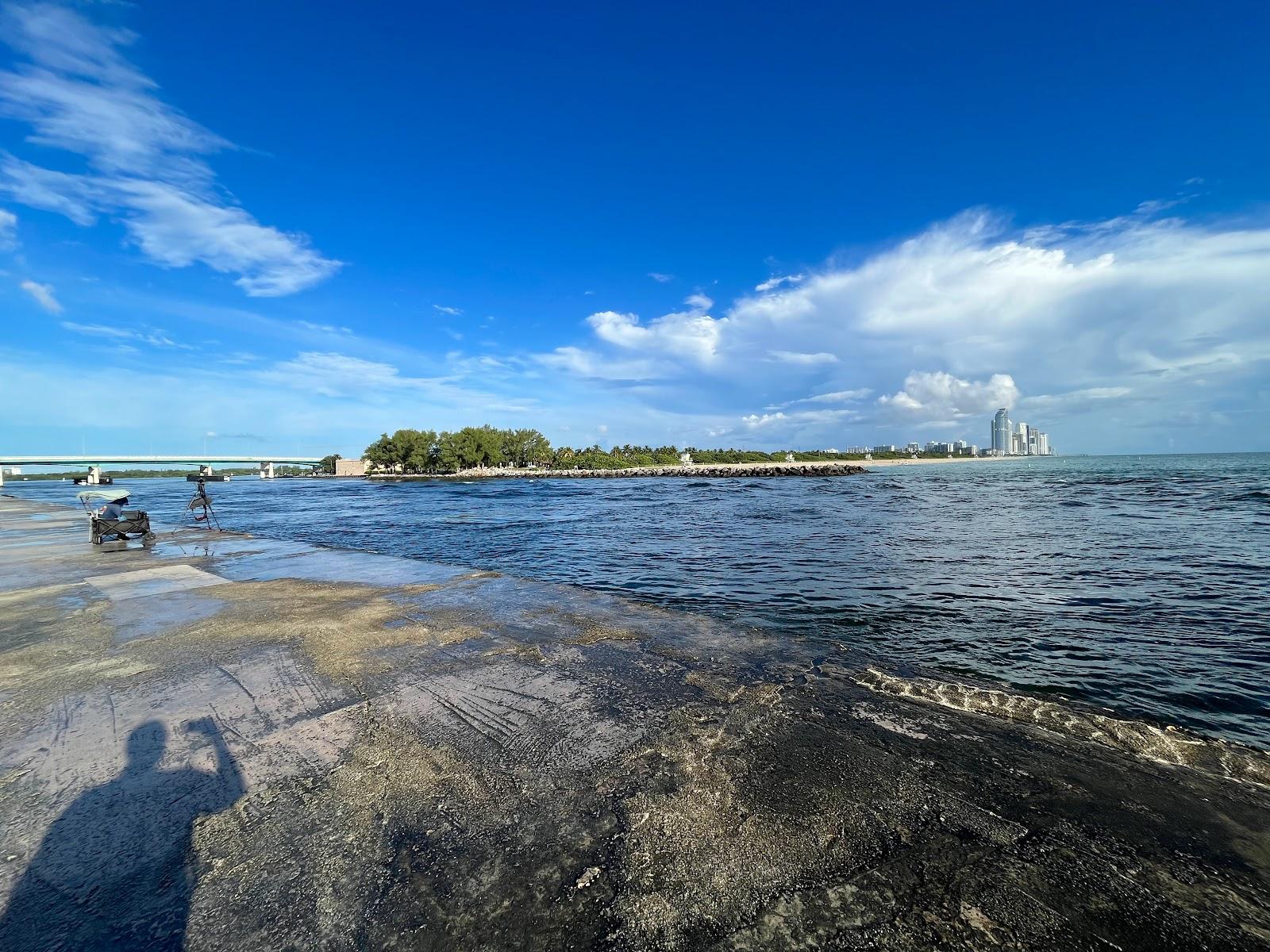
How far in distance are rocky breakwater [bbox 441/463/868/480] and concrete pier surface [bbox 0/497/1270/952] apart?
9284cm

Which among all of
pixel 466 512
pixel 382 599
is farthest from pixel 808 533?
pixel 466 512

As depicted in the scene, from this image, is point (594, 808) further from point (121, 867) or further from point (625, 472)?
point (625, 472)

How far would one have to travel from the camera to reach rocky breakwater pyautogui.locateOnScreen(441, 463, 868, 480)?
99688 millimetres

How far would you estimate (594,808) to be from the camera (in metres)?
2.79

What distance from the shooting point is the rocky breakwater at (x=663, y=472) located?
3925 inches

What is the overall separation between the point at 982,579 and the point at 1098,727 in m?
7.16

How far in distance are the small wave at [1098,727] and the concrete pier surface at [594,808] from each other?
0.09ft

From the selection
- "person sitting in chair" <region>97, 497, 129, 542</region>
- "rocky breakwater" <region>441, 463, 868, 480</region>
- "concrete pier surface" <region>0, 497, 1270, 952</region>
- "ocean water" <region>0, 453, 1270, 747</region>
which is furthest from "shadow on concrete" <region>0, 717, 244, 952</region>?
"rocky breakwater" <region>441, 463, 868, 480</region>

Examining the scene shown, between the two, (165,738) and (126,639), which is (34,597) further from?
(165,738)

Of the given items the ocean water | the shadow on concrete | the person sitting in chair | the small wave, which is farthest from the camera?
the person sitting in chair

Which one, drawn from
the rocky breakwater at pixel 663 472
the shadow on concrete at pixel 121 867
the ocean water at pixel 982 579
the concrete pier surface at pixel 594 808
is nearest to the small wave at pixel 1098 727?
the concrete pier surface at pixel 594 808

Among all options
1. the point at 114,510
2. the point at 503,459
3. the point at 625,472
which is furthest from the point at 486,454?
the point at 114,510

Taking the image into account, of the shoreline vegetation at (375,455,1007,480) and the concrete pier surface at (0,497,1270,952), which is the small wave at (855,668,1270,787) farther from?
the shoreline vegetation at (375,455,1007,480)

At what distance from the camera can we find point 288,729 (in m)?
3.71
